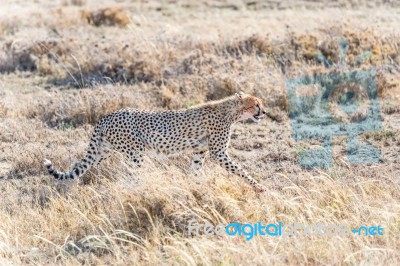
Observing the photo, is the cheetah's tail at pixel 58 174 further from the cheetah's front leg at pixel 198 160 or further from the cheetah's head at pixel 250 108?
the cheetah's head at pixel 250 108

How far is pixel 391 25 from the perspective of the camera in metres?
13.3

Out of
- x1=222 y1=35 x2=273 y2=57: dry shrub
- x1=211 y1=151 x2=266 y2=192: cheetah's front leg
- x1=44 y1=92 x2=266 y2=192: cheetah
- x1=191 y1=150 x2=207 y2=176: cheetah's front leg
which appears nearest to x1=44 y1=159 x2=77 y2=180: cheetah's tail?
x1=44 y1=92 x2=266 y2=192: cheetah

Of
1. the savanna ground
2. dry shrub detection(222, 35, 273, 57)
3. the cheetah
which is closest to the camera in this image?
the savanna ground

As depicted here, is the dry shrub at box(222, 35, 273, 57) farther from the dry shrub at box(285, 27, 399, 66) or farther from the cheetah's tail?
the cheetah's tail

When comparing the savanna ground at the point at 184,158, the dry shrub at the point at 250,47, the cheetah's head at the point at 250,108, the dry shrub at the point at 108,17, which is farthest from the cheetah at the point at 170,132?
the dry shrub at the point at 108,17

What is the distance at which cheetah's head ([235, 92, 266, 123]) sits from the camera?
7.38 metres

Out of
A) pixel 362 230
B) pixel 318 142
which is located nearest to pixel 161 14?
pixel 318 142

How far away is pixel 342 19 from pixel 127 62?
330cm

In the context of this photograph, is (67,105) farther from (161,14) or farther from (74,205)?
(161,14)

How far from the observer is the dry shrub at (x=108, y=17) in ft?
52.0

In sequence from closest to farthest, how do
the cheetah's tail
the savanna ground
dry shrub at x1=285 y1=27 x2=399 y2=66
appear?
1. the savanna ground
2. the cheetah's tail
3. dry shrub at x1=285 y1=27 x2=399 y2=66

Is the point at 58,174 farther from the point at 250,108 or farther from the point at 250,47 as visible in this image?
the point at 250,47

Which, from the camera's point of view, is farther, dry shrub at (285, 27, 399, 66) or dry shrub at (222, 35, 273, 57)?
dry shrub at (222, 35, 273, 57)

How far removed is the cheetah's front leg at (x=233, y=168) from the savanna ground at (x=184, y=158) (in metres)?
0.13
